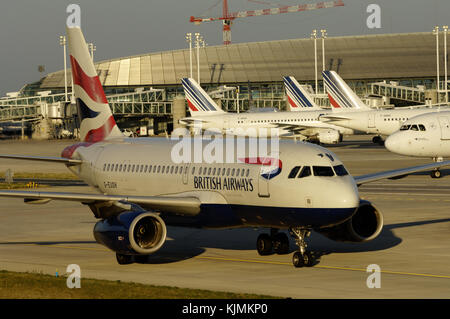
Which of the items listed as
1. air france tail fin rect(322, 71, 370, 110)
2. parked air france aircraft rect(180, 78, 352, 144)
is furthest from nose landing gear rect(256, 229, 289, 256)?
air france tail fin rect(322, 71, 370, 110)

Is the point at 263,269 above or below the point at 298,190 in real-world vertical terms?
below

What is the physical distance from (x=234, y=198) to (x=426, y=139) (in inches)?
1282

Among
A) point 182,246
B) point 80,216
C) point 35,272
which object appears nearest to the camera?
point 35,272

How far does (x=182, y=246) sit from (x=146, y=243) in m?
5.03

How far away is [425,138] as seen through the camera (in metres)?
58.2

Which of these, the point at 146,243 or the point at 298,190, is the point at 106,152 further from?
the point at 298,190

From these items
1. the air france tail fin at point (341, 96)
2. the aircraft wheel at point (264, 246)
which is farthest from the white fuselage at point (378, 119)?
the aircraft wheel at point (264, 246)

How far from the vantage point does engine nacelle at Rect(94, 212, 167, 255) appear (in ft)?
89.0

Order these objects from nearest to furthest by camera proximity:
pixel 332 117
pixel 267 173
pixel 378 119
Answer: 1. pixel 267 173
2. pixel 378 119
3. pixel 332 117

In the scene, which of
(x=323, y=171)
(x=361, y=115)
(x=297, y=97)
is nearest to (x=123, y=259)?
(x=323, y=171)

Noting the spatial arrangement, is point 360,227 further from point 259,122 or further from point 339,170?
point 259,122

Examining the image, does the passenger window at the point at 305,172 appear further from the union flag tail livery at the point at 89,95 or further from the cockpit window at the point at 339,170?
the union flag tail livery at the point at 89,95
